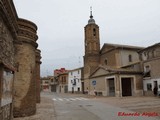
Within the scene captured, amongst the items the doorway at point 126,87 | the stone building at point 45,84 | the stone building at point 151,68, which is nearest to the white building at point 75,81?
the doorway at point 126,87

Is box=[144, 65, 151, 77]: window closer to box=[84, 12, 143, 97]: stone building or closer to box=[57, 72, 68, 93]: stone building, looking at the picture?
box=[84, 12, 143, 97]: stone building

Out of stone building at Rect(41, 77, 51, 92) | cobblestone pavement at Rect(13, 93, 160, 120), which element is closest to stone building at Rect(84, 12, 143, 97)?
cobblestone pavement at Rect(13, 93, 160, 120)

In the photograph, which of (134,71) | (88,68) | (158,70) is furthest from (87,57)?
(158,70)

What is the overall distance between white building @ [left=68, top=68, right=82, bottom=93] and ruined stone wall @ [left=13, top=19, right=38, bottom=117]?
3912 cm

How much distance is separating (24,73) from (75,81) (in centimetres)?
4253

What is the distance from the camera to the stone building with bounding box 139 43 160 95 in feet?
90.1

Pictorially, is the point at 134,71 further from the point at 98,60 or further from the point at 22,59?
the point at 22,59

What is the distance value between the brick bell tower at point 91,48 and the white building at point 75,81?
21.1 ft

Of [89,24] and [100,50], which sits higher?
[89,24]

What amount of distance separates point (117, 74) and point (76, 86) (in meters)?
24.6

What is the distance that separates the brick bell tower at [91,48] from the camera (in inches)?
1738

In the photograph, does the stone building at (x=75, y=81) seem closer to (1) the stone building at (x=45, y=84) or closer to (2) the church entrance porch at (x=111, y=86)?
(2) the church entrance porch at (x=111, y=86)

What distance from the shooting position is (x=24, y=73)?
36.4 ft

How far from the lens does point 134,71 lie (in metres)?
30.8
